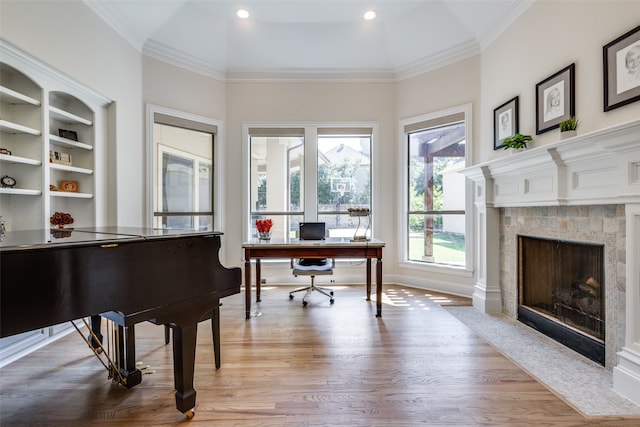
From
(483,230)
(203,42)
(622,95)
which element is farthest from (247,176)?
(622,95)

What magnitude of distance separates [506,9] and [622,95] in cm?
169

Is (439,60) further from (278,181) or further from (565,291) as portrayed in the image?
(565,291)

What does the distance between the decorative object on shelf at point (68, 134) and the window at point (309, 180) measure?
201 centimetres

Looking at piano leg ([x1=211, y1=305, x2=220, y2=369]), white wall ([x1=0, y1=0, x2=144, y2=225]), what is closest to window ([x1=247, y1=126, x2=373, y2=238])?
white wall ([x1=0, y1=0, x2=144, y2=225])

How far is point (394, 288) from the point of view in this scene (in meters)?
4.18

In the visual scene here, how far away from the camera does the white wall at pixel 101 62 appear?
2275 millimetres

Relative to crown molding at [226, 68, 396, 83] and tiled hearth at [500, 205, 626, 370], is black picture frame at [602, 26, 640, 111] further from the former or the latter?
crown molding at [226, 68, 396, 83]

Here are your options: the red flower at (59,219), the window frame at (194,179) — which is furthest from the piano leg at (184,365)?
the window frame at (194,179)

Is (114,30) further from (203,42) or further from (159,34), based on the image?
(203,42)

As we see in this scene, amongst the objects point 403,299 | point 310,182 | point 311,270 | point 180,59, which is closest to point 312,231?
point 311,270

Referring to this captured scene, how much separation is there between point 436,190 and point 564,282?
1870mm

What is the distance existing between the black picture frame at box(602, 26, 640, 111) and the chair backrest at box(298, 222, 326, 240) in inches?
102

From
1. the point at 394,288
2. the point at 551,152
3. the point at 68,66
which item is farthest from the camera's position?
the point at 394,288

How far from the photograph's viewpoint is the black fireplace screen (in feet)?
7.23
